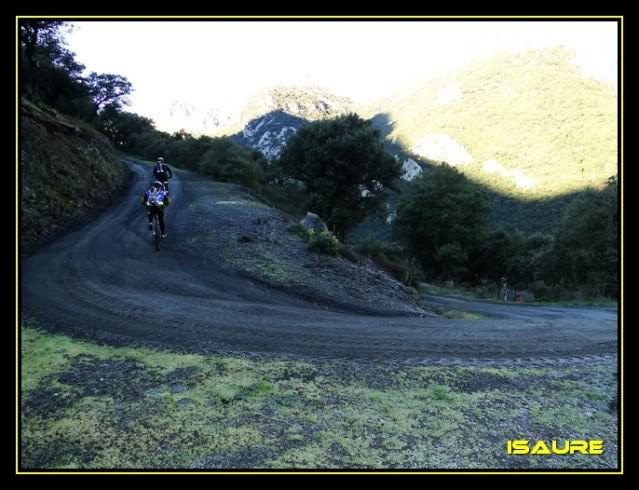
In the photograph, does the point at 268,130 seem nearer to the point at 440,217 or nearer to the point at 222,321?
the point at 440,217

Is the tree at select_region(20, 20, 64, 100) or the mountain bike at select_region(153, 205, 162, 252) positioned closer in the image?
the mountain bike at select_region(153, 205, 162, 252)

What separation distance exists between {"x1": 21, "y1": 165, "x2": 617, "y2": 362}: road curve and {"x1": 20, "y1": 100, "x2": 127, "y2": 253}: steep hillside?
2.73 metres

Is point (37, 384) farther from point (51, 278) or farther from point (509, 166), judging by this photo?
point (509, 166)

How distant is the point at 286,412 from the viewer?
3.22 m

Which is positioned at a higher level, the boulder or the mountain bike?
the boulder

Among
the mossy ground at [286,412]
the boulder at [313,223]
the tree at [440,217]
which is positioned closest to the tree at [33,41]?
the boulder at [313,223]

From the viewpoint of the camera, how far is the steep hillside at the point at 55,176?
38.3 feet

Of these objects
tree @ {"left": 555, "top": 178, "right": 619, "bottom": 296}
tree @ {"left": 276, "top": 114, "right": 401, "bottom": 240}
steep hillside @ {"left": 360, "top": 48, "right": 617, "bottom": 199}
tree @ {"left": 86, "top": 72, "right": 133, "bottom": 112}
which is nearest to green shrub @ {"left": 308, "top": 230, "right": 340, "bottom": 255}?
tree @ {"left": 276, "top": 114, "right": 401, "bottom": 240}

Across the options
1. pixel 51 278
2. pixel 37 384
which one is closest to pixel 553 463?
pixel 37 384

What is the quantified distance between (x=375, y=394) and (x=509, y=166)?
91.7 m

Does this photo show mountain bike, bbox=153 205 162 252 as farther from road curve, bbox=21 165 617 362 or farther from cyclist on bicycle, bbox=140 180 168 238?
road curve, bbox=21 165 617 362

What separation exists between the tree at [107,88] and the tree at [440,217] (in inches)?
1710

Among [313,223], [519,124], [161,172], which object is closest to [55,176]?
[161,172]

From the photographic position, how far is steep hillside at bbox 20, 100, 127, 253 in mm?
11672
